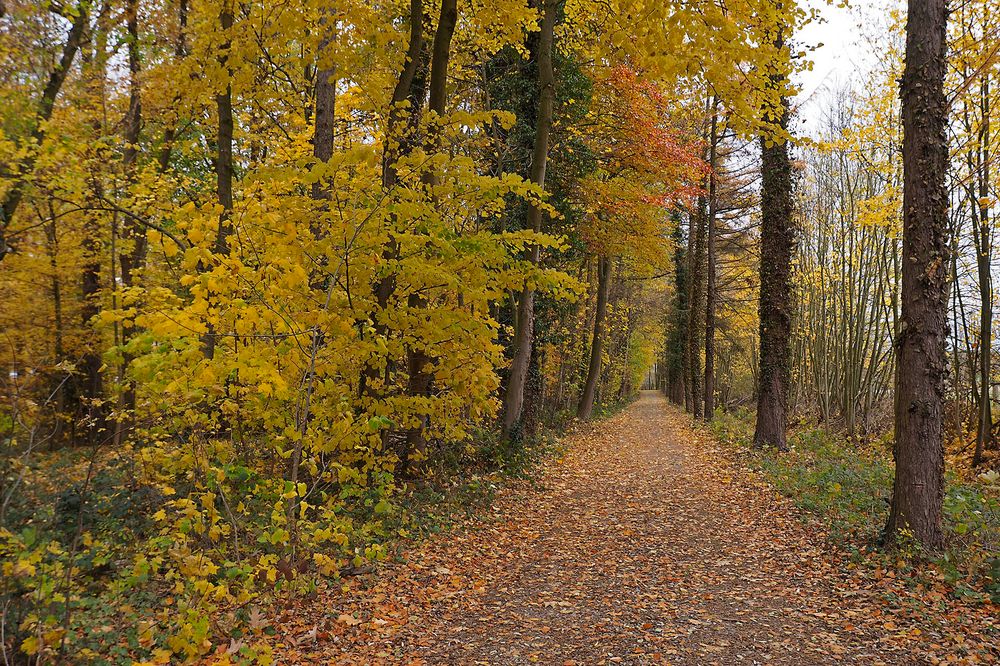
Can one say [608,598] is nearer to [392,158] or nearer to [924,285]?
[924,285]

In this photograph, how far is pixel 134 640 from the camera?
149 inches

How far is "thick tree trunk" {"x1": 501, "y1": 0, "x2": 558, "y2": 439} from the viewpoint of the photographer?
1056cm

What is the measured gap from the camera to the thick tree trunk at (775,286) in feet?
38.8

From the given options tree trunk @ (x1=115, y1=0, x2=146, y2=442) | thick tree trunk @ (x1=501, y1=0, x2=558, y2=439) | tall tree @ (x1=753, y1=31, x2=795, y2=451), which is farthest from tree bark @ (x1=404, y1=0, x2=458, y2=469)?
tall tree @ (x1=753, y1=31, x2=795, y2=451)

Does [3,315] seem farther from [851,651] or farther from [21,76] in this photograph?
[851,651]

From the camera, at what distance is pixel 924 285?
5379 millimetres

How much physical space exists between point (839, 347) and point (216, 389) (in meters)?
17.2

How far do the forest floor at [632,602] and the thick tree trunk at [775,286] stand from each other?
4.31 meters

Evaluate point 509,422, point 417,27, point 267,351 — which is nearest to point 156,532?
point 267,351

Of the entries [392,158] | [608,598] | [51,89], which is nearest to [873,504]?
[608,598]

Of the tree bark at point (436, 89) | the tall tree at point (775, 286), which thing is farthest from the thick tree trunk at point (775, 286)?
the tree bark at point (436, 89)

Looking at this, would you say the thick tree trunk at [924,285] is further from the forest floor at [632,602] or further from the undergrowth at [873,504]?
the forest floor at [632,602]

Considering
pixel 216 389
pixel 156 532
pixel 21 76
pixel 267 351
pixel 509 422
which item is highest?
pixel 21 76

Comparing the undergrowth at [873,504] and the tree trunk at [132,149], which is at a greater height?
the tree trunk at [132,149]
